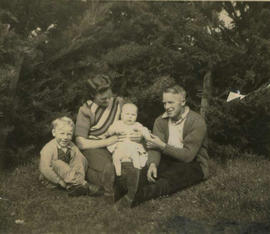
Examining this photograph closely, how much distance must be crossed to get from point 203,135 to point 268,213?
1.18 metres

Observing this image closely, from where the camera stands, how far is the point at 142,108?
5648 millimetres

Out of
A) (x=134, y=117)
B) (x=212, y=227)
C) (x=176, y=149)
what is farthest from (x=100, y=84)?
(x=212, y=227)

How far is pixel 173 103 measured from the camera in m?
4.54

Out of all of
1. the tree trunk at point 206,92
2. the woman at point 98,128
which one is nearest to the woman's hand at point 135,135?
the woman at point 98,128

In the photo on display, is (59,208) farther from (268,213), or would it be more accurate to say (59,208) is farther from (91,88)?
(268,213)

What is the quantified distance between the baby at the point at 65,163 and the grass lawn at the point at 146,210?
113mm

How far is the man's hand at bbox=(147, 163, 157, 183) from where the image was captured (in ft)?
13.9

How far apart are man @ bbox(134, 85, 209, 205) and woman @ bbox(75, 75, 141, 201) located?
0.37 m

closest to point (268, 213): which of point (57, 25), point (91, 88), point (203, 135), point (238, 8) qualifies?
point (203, 135)

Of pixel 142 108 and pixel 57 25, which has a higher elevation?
pixel 57 25

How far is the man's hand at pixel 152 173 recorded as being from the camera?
422 centimetres

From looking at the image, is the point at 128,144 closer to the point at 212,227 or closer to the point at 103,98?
the point at 103,98

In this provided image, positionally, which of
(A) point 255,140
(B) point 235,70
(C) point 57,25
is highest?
(C) point 57,25

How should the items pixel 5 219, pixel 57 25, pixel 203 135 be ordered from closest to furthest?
pixel 5 219, pixel 203 135, pixel 57 25
